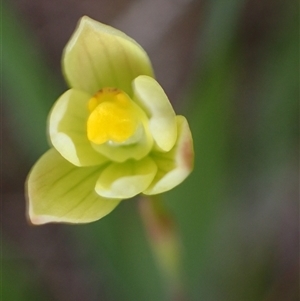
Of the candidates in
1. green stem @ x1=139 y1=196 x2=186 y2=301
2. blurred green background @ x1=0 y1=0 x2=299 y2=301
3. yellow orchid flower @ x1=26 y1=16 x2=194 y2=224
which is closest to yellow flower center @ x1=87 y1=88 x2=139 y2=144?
yellow orchid flower @ x1=26 y1=16 x2=194 y2=224

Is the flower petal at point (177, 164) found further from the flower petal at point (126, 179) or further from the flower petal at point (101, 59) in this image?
the flower petal at point (101, 59)

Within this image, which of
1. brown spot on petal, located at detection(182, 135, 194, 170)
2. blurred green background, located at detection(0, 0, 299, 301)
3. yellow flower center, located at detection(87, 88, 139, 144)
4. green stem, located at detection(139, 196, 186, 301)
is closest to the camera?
brown spot on petal, located at detection(182, 135, 194, 170)

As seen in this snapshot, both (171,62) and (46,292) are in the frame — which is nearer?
(46,292)

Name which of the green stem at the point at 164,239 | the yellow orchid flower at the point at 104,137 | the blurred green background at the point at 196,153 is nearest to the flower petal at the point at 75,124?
the yellow orchid flower at the point at 104,137

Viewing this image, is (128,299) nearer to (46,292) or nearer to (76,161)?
(46,292)

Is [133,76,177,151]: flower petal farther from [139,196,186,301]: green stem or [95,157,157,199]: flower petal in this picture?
[139,196,186,301]: green stem

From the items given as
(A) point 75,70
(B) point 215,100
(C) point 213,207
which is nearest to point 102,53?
(A) point 75,70

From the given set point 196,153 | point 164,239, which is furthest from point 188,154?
point 196,153
